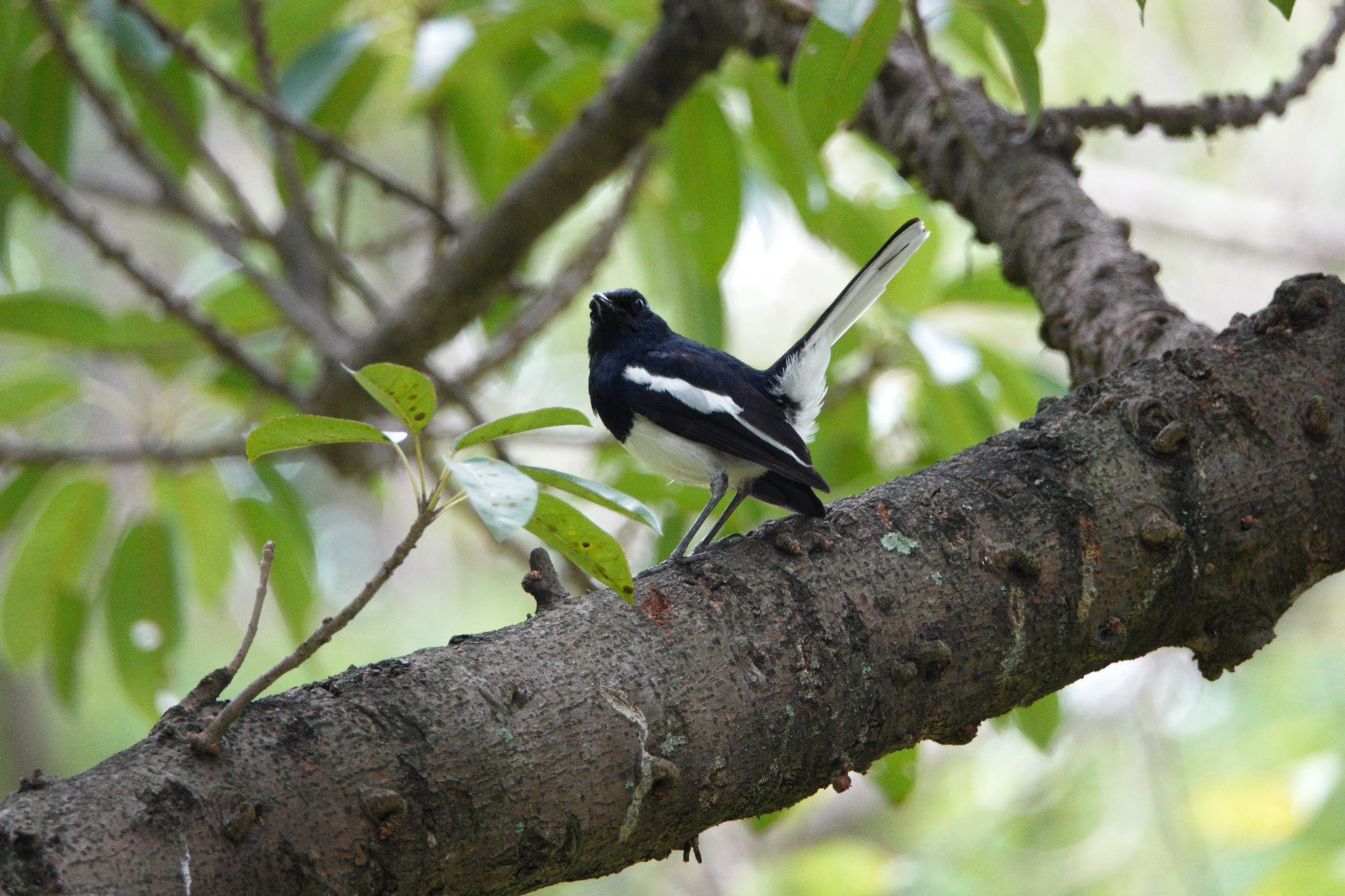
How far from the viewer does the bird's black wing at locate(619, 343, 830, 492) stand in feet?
8.06

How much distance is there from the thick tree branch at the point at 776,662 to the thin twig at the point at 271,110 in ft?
7.22

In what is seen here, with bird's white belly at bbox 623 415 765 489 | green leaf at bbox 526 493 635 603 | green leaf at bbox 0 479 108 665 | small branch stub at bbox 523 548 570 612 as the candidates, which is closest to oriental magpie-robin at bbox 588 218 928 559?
bird's white belly at bbox 623 415 765 489

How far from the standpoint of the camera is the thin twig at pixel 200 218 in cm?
343

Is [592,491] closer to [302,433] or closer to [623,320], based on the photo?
[302,433]

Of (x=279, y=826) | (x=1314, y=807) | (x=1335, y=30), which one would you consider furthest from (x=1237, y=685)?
(x=279, y=826)

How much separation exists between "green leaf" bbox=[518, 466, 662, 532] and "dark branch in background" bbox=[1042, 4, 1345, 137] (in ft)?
6.03

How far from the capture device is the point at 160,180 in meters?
3.72

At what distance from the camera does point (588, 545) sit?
138cm

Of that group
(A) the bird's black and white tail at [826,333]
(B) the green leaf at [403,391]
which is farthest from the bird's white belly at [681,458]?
(B) the green leaf at [403,391]

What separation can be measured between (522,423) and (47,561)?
3.02m

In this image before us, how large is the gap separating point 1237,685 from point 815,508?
18.6 ft

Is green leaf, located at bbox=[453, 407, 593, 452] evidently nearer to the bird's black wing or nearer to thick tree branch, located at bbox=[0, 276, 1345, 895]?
thick tree branch, located at bbox=[0, 276, 1345, 895]

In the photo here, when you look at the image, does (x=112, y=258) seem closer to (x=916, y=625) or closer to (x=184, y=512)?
(x=184, y=512)

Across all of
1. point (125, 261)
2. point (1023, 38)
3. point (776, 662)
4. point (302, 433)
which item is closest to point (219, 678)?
point (302, 433)
